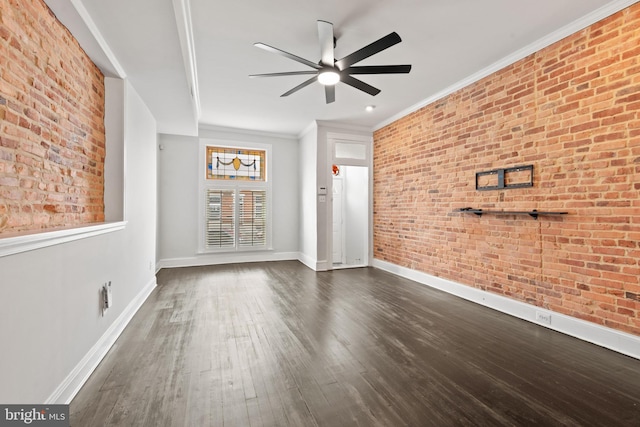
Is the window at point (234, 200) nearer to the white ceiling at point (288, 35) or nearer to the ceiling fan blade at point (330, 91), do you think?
the white ceiling at point (288, 35)

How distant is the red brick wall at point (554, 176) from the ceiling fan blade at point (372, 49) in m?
1.81

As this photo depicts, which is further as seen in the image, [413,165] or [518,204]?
[413,165]

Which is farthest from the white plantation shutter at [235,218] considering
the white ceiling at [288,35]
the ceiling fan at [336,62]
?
the ceiling fan at [336,62]

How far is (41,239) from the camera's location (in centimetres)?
145

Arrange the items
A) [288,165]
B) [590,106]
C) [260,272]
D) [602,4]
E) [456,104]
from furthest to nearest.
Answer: [288,165] → [260,272] → [456,104] → [590,106] → [602,4]

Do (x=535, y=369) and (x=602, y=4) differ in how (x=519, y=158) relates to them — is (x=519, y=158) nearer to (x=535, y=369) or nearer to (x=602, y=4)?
(x=602, y=4)

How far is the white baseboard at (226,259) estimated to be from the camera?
558 centimetres

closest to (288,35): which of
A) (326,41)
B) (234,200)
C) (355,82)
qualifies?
(326,41)

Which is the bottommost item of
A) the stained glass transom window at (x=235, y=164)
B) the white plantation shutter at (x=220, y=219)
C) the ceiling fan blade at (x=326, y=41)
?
the white plantation shutter at (x=220, y=219)

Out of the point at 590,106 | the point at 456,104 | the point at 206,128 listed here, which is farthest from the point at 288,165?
the point at 590,106

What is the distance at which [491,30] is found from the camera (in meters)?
2.67

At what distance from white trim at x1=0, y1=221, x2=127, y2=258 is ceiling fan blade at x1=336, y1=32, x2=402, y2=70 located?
248cm

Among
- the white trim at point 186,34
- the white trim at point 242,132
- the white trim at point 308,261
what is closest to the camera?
the white trim at point 186,34

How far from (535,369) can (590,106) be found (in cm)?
231
